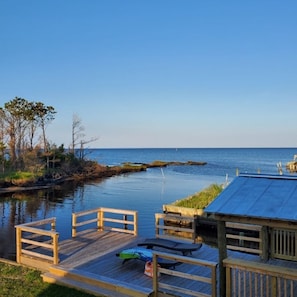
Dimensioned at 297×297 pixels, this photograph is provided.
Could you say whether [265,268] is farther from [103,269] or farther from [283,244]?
[103,269]

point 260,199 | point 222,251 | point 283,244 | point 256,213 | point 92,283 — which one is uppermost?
point 260,199

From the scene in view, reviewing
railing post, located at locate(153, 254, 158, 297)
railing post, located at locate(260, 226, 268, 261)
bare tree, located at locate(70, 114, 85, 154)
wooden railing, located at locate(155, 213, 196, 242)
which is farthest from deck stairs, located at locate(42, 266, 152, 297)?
bare tree, located at locate(70, 114, 85, 154)

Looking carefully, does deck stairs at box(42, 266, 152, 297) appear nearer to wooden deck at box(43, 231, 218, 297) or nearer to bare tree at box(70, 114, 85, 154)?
wooden deck at box(43, 231, 218, 297)

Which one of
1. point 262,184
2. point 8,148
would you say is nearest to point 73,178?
point 8,148

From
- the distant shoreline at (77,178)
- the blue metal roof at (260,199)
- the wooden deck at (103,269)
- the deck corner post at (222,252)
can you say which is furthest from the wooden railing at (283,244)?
the distant shoreline at (77,178)

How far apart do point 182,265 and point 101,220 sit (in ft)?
13.5

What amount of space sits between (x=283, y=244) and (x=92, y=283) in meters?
4.66

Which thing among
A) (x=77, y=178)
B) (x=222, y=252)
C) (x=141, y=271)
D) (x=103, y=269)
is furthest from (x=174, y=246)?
(x=77, y=178)

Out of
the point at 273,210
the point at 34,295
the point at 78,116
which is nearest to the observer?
the point at 273,210

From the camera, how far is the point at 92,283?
7.07 metres

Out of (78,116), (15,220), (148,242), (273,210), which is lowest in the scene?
(15,220)

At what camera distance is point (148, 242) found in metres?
8.38

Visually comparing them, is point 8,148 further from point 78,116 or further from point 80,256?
point 80,256

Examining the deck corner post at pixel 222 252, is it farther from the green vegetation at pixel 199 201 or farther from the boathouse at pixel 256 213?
the green vegetation at pixel 199 201
